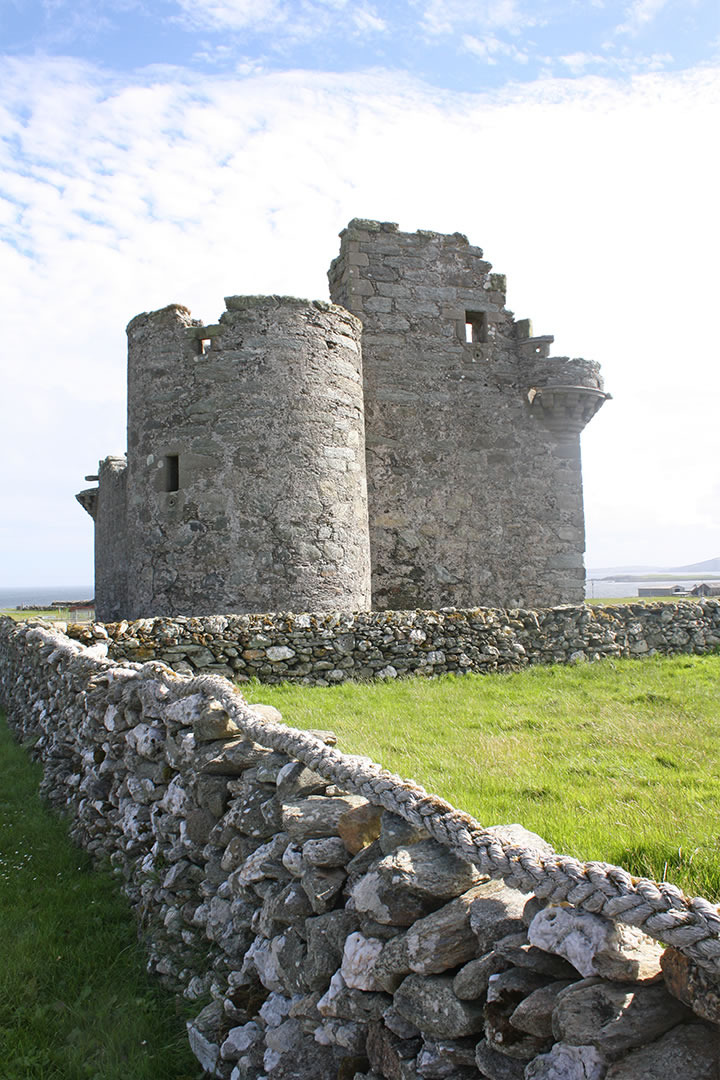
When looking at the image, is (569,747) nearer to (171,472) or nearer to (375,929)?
(375,929)

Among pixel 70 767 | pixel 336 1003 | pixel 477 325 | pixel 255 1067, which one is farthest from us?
pixel 477 325

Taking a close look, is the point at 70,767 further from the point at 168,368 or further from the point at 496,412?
the point at 496,412

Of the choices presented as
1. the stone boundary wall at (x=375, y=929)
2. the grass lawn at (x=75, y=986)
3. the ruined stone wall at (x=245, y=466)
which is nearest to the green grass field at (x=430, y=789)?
the grass lawn at (x=75, y=986)

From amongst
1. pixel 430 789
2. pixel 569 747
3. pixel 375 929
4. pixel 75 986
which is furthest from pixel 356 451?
pixel 375 929

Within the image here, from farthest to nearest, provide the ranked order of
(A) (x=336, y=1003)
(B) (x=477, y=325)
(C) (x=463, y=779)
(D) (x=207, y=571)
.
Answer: (B) (x=477, y=325), (D) (x=207, y=571), (C) (x=463, y=779), (A) (x=336, y=1003)

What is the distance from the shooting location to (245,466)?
11.6 m

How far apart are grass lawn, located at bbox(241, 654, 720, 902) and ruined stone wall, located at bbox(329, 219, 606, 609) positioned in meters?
4.00

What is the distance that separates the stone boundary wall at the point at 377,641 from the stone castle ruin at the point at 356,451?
55.1 inches

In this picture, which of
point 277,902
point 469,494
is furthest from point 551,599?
point 277,902

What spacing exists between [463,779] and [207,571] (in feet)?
23.6

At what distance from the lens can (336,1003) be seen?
2.69 metres

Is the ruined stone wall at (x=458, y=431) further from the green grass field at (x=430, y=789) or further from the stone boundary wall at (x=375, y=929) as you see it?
the stone boundary wall at (x=375, y=929)

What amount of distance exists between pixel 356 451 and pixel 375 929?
408 inches

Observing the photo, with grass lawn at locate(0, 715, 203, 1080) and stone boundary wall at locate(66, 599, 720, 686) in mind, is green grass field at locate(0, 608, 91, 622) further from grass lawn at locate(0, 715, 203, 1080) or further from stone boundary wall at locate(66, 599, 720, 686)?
grass lawn at locate(0, 715, 203, 1080)
